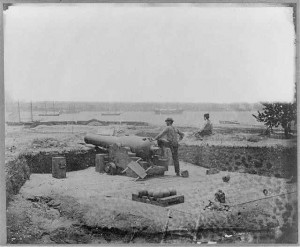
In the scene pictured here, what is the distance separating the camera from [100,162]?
5512 mm

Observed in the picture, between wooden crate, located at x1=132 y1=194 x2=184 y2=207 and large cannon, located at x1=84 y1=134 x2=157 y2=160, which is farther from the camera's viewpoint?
large cannon, located at x1=84 y1=134 x2=157 y2=160

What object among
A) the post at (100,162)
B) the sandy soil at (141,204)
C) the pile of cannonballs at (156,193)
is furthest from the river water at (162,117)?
the pile of cannonballs at (156,193)

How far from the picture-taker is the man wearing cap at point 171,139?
17.8 ft

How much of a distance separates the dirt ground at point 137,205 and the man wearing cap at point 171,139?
0.25ft

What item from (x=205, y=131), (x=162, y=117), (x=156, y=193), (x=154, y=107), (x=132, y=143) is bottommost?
(x=156, y=193)

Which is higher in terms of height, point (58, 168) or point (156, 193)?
point (58, 168)

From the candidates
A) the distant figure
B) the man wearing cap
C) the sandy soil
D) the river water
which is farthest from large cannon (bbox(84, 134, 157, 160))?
the distant figure

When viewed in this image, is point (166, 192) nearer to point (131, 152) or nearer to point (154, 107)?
point (131, 152)

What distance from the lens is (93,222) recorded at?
5.33 m

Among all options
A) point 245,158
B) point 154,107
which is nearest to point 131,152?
point 154,107

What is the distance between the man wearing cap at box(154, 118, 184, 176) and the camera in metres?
5.44

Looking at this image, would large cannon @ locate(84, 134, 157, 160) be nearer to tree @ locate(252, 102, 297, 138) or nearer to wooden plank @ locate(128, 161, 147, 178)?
wooden plank @ locate(128, 161, 147, 178)

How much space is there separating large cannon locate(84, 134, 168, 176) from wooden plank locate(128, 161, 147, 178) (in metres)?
0.03

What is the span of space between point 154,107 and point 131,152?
65cm
